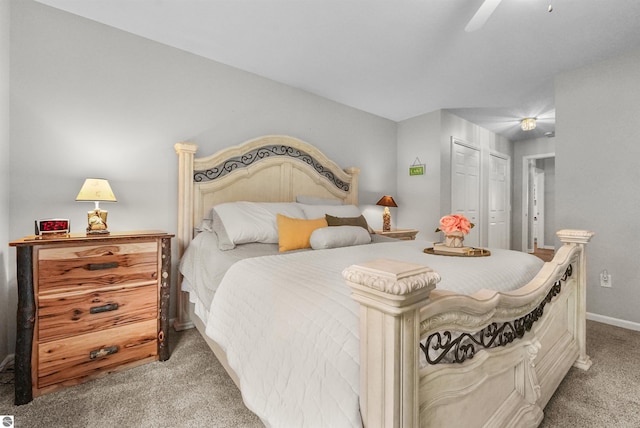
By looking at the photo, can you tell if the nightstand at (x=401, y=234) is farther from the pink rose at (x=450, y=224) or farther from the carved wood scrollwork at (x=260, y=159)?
the pink rose at (x=450, y=224)

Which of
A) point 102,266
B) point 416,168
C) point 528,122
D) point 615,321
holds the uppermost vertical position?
point 528,122

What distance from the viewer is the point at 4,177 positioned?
70.1 inches

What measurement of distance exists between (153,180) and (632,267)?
13.9 feet

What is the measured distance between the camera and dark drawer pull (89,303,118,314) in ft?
5.31

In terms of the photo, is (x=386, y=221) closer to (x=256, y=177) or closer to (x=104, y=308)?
(x=256, y=177)

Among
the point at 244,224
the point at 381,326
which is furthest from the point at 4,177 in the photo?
the point at 381,326

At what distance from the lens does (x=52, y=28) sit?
6.46 feet

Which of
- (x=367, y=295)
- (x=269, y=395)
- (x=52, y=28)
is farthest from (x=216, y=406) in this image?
(x=52, y=28)

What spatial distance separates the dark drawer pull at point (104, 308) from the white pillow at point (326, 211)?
1449mm

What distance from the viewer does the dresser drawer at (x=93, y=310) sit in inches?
59.3

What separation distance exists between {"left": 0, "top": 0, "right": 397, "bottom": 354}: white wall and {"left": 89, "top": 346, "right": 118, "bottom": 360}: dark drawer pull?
0.71m

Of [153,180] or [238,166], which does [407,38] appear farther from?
[153,180]

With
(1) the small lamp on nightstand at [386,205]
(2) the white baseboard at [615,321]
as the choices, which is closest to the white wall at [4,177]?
(1) the small lamp on nightstand at [386,205]

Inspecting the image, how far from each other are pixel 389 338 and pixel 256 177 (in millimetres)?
2402
